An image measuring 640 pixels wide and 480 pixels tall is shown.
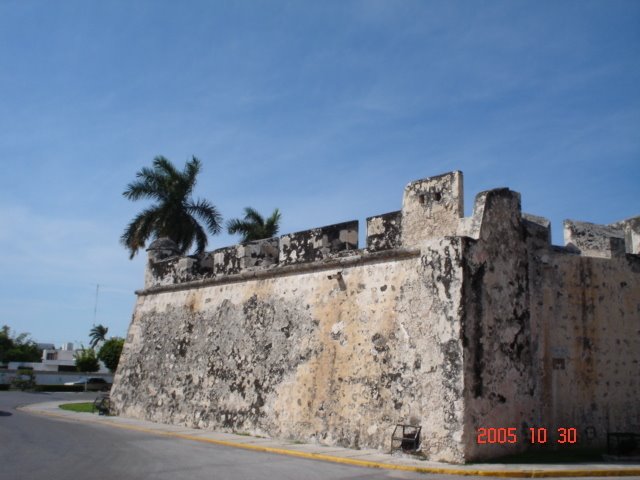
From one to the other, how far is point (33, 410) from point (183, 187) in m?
11.3

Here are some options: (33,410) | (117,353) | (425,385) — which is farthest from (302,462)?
(117,353)

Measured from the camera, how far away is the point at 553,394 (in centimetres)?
1046

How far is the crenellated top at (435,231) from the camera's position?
10.2 meters

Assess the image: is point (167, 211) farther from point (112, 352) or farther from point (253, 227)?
point (112, 352)

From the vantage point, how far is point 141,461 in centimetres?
892

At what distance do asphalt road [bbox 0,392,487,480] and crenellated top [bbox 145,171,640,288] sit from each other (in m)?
4.03

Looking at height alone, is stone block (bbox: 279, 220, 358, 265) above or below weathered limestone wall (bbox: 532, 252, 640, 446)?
above

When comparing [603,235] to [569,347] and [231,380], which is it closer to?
[569,347]

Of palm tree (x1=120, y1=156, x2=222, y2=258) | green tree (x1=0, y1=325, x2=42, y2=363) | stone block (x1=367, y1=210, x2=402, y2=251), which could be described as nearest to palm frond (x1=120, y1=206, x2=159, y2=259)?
palm tree (x1=120, y1=156, x2=222, y2=258)

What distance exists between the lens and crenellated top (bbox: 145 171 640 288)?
10.2m

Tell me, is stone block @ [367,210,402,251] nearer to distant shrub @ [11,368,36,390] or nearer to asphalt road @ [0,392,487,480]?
asphalt road @ [0,392,487,480]

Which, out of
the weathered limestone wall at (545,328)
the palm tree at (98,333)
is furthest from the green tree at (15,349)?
the weathered limestone wall at (545,328)
